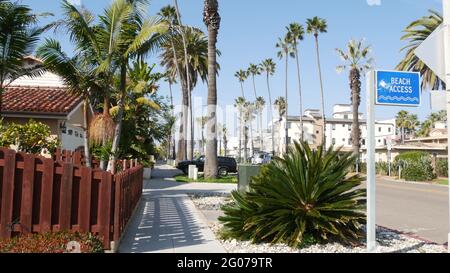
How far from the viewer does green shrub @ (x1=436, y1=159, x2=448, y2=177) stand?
115ft

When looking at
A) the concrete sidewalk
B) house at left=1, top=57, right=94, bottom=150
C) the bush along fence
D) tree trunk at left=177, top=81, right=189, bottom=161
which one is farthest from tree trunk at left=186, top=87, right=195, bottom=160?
the bush along fence

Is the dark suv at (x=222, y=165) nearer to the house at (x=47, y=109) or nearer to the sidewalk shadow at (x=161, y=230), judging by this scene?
the house at (x=47, y=109)

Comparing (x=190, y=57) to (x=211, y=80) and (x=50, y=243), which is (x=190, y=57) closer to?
(x=211, y=80)

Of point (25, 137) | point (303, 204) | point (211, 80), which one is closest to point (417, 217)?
point (303, 204)

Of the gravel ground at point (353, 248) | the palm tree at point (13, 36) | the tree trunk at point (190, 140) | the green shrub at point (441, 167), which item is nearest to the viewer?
the gravel ground at point (353, 248)

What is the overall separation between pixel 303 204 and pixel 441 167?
31.6 meters

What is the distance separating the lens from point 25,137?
470 inches

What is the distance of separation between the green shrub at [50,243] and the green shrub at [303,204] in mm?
2605

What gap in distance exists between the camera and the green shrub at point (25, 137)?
1137 cm

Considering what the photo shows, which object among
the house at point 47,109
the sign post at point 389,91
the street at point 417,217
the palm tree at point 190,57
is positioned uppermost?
the palm tree at point 190,57

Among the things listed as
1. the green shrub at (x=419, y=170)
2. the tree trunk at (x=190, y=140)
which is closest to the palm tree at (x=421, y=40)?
the green shrub at (x=419, y=170)

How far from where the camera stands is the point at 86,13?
1210 cm

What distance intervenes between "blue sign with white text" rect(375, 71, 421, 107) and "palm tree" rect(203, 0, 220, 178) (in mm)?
20019
